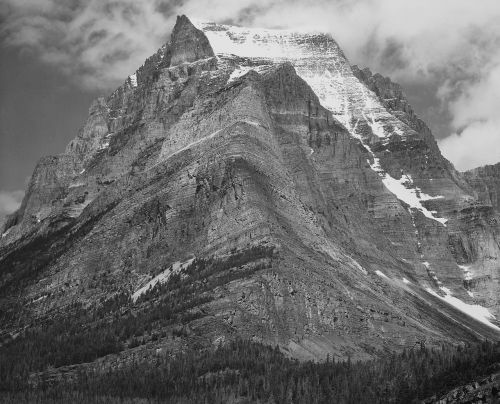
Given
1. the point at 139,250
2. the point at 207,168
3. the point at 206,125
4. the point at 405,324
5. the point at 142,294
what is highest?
A: the point at 206,125

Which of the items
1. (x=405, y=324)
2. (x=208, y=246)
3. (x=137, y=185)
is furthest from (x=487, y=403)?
(x=137, y=185)

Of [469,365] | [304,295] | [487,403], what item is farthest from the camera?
[304,295]

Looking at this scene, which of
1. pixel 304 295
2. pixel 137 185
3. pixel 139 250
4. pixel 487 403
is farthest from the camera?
pixel 137 185

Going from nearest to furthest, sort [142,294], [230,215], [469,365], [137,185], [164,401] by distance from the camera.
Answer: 1. [469,365]
2. [164,401]
3. [142,294]
4. [230,215]
5. [137,185]

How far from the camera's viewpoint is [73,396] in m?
110

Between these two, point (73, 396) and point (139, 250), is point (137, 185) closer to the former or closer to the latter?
point (139, 250)

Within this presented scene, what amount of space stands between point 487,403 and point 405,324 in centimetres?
7129

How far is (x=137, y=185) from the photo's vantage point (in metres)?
189

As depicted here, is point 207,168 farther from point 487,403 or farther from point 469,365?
point 487,403

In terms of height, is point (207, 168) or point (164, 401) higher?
point (207, 168)

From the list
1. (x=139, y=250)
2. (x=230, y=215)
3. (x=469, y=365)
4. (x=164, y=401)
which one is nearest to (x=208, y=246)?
(x=230, y=215)

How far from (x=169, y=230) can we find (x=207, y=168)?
46.3ft

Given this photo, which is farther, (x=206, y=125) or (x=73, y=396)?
(x=206, y=125)

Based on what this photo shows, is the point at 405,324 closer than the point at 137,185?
Yes
